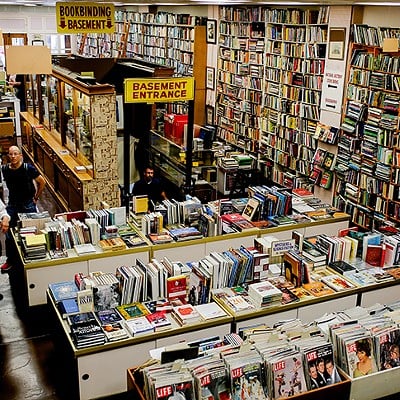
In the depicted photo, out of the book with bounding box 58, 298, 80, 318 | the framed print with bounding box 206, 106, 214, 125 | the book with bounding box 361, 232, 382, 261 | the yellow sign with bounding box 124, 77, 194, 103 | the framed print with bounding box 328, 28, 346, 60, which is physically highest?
the framed print with bounding box 328, 28, 346, 60

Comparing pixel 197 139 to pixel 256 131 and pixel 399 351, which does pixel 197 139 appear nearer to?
pixel 256 131

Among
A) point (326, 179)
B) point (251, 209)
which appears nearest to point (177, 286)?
point (251, 209)

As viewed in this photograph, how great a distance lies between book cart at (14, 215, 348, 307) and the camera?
5.95 meters

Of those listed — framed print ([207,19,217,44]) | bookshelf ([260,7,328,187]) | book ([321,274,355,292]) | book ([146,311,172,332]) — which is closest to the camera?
book ([146,311,172,332])

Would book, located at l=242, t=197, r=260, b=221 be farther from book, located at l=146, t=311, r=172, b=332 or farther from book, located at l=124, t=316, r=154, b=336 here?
book, located at l=124, t=316, r=154, b=336

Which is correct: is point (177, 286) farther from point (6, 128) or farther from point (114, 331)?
point (6, 128)

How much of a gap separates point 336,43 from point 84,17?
406cm

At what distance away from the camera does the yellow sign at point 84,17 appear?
29.6 ft

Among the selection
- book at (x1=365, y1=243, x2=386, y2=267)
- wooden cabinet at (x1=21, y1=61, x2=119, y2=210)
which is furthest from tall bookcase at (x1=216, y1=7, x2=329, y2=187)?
book at (x1=365, y1=243, x2=386, y2=267)

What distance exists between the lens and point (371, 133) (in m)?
8.75

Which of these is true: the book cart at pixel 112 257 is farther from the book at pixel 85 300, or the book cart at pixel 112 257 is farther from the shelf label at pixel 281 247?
the book at pixel 85 300

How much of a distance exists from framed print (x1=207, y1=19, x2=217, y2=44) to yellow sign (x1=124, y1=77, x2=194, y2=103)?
5480 millimetres

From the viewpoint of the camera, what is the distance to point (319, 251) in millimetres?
6152

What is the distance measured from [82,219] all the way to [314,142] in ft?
16.3
